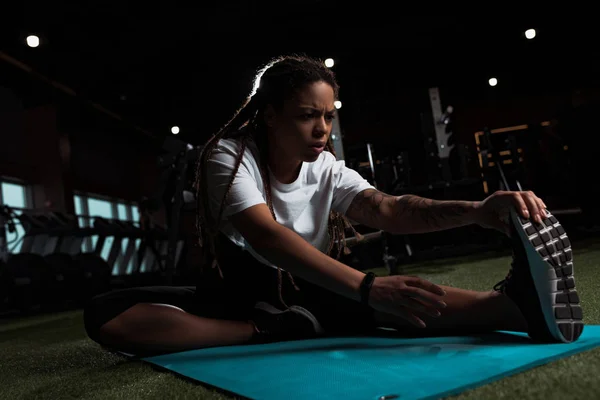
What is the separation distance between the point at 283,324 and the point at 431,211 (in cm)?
53

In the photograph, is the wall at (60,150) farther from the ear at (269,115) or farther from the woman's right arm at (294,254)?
the woman's right arm at (294,254)

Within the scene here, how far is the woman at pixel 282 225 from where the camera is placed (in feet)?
4.82

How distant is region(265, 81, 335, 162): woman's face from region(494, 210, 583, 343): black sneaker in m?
0.53

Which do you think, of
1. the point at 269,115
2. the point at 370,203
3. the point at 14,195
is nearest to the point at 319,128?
the point at 269,115

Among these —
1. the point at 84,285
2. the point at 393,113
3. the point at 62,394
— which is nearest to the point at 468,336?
the point at 62,394

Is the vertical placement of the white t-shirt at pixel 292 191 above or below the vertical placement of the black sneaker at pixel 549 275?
above

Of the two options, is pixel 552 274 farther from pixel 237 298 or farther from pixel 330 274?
pixel 237 298


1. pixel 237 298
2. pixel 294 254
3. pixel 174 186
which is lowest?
pixel 237 298

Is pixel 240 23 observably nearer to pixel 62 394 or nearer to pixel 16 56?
pixel 16 56

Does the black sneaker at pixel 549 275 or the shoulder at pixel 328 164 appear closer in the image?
the black sneaker at pixel 549 275

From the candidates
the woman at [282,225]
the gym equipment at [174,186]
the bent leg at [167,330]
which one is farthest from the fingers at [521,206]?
the gym equipment at [174,186]

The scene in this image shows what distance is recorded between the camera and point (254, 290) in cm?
168

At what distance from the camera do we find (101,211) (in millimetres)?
13570

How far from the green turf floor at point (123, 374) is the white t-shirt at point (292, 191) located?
45 cm
